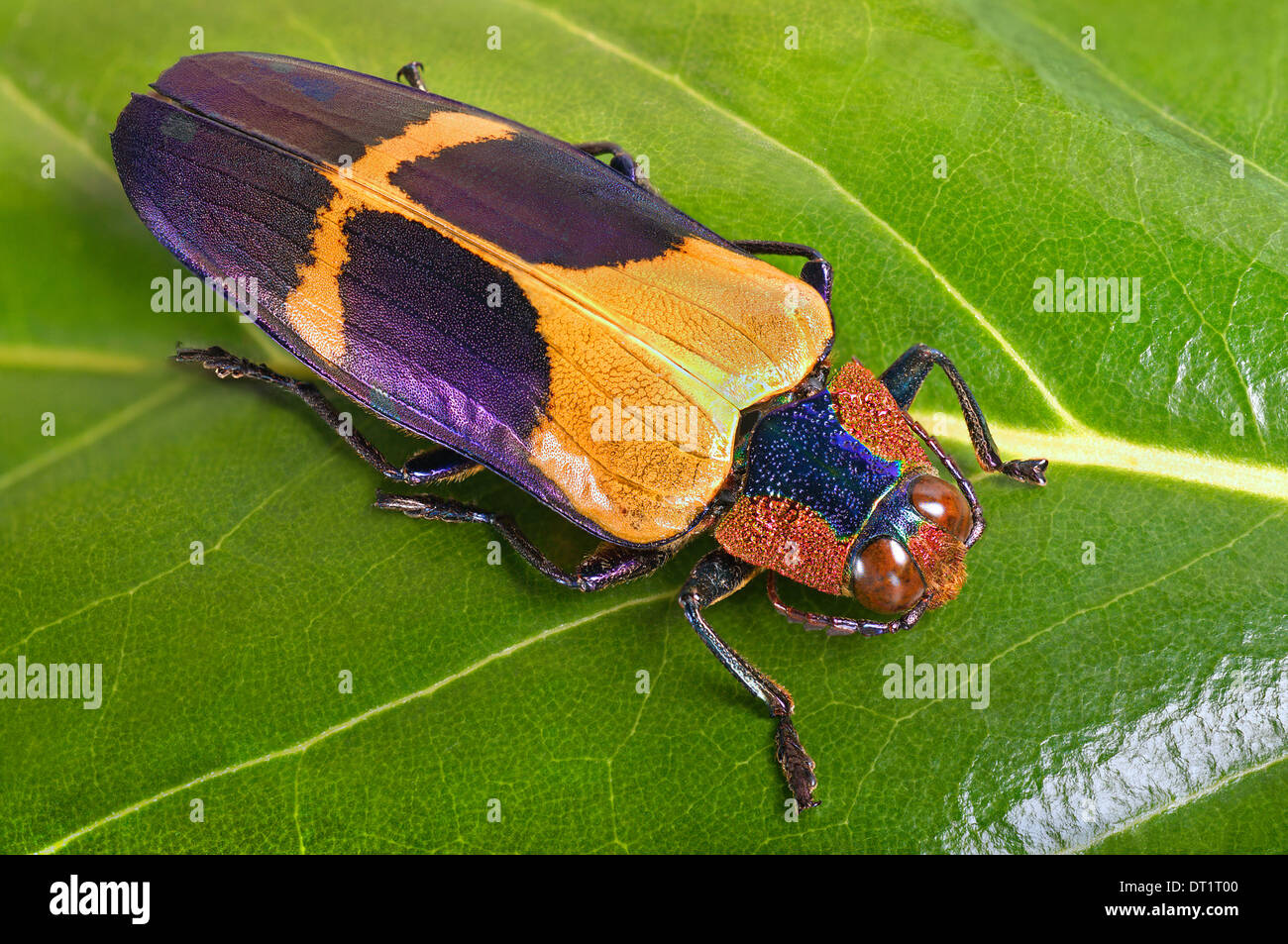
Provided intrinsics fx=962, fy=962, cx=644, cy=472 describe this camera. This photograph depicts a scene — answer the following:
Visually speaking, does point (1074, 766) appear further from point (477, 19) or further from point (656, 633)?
point (477, 19)

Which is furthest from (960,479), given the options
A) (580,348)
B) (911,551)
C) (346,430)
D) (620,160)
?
(346,430)

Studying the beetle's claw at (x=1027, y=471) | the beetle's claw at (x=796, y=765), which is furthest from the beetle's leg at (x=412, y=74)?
the beetle's claw at (x=796, y=765)

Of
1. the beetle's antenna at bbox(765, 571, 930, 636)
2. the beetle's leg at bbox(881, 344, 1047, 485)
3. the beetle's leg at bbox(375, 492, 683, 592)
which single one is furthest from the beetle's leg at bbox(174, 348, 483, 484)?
the beetle's leg at bbox(881, 344, 1047, 485)

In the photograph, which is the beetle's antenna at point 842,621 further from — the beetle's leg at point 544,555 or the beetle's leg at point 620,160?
the beetle's leg at point 620,160

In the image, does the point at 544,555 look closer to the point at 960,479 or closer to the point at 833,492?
the point at 833,492

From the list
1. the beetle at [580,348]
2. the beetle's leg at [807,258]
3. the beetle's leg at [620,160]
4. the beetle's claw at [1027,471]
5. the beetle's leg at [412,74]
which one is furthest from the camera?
the beetle's leg at [412,74]

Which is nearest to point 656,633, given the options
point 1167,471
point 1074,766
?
point 1074,766

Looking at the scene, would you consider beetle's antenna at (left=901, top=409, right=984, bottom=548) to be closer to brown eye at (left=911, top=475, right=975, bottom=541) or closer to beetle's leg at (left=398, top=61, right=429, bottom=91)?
brown eye at (left=911, top=475, right=975, bottom=541)
